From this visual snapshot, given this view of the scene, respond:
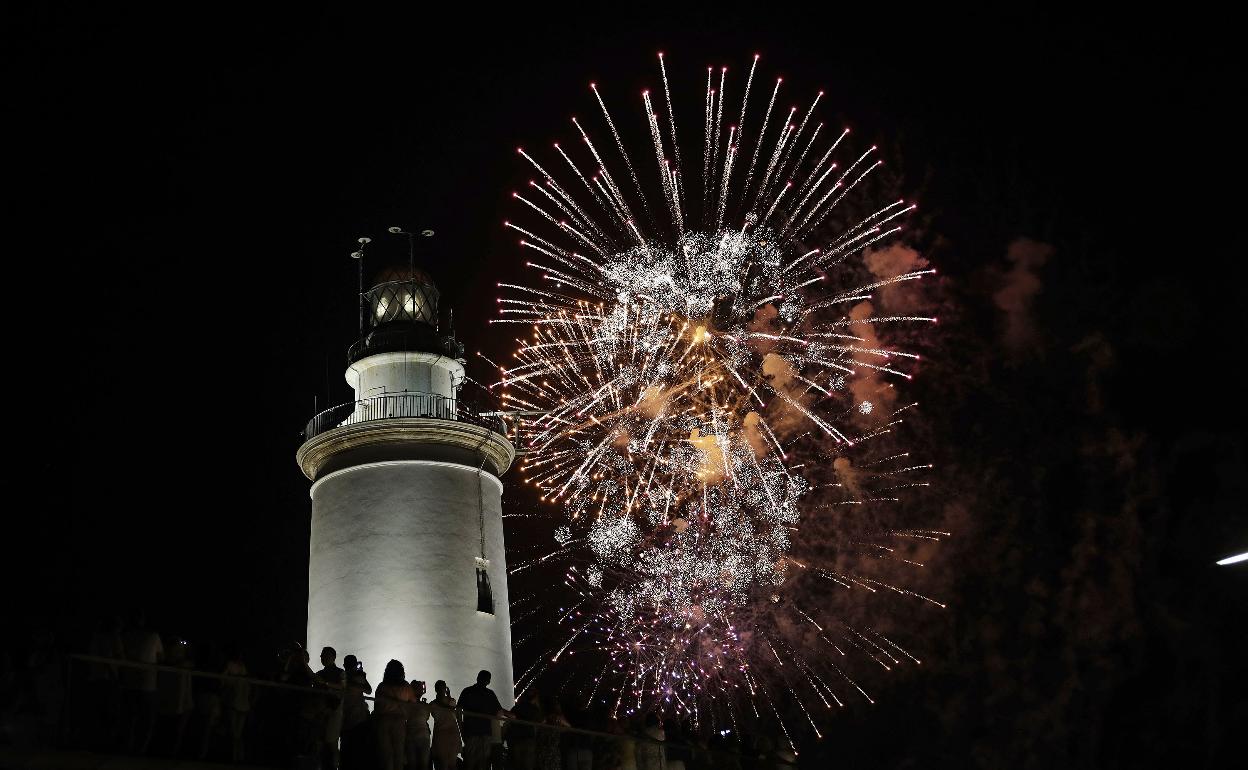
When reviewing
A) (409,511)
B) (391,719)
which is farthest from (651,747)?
(409,511)

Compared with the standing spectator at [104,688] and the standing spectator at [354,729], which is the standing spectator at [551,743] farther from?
the standing spectator at [104,688]

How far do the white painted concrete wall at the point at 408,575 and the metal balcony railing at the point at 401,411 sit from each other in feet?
3.26

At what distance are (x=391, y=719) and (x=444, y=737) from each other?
976 mm

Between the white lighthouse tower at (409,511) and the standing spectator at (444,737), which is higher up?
the white lighthouse tower at (409,511)

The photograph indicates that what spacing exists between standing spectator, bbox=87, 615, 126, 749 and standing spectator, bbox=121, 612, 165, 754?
15 centimetres

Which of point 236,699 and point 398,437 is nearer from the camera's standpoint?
point 236,699

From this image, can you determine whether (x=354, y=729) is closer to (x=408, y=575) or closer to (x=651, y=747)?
(x=651, y=747)

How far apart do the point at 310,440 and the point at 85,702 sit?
14662 millimetres

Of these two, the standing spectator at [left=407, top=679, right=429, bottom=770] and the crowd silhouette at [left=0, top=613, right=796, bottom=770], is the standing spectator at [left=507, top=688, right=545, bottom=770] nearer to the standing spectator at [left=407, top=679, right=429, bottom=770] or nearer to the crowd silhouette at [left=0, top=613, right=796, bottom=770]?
the crowd silhouette at [left=0, top=613, right=796, bottom=770]

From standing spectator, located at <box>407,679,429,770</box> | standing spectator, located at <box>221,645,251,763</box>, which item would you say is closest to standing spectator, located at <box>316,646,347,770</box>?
standing spectator, located at <box>407,679,429,770</box>

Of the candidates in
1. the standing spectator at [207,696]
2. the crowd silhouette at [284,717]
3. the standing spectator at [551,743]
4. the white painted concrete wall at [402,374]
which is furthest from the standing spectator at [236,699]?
the white painted concrete wall at [402,374]

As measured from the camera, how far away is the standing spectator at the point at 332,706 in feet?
54.3

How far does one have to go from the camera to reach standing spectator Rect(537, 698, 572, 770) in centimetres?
1852

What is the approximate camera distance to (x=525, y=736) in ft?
60.4
